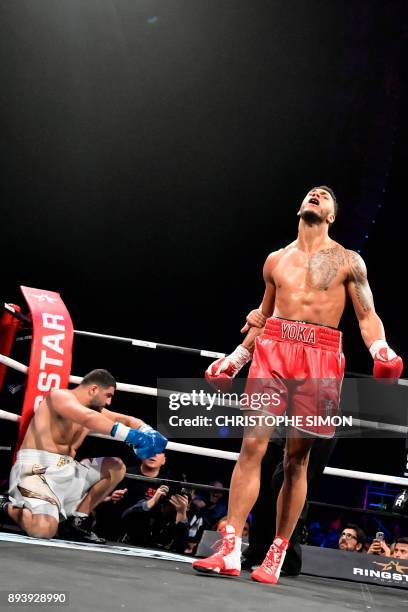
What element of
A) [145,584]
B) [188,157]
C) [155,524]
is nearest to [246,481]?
[145,584]

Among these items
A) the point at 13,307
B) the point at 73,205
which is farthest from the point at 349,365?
the point at 13,307

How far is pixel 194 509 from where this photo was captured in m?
3.97

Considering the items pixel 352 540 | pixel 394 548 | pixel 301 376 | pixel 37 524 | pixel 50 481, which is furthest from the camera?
pixel 352 540

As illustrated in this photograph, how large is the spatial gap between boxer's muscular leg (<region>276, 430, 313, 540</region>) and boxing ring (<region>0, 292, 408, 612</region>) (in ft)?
0.57

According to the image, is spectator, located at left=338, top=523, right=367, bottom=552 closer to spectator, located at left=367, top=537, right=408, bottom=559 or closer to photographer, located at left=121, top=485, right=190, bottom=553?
spectator, located at left=367, top=537, right=408, bottom=559

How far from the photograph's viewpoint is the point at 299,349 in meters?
2.11

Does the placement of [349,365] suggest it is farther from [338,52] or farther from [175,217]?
[338,52]

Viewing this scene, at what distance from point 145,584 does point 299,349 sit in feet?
2.73

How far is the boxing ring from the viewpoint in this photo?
135 centimetres

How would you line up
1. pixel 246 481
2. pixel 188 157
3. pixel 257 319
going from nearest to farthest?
pixel 246 481 → pixel 257 319 → pixel 188 157

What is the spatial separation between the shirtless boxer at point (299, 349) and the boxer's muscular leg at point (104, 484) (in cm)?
69

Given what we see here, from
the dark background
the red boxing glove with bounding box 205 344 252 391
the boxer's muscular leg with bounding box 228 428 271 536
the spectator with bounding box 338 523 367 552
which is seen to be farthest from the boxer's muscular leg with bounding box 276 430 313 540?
the dark background

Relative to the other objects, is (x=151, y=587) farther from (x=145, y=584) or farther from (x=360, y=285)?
(x=360, y=285)

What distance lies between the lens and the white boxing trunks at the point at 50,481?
8.16 ft
